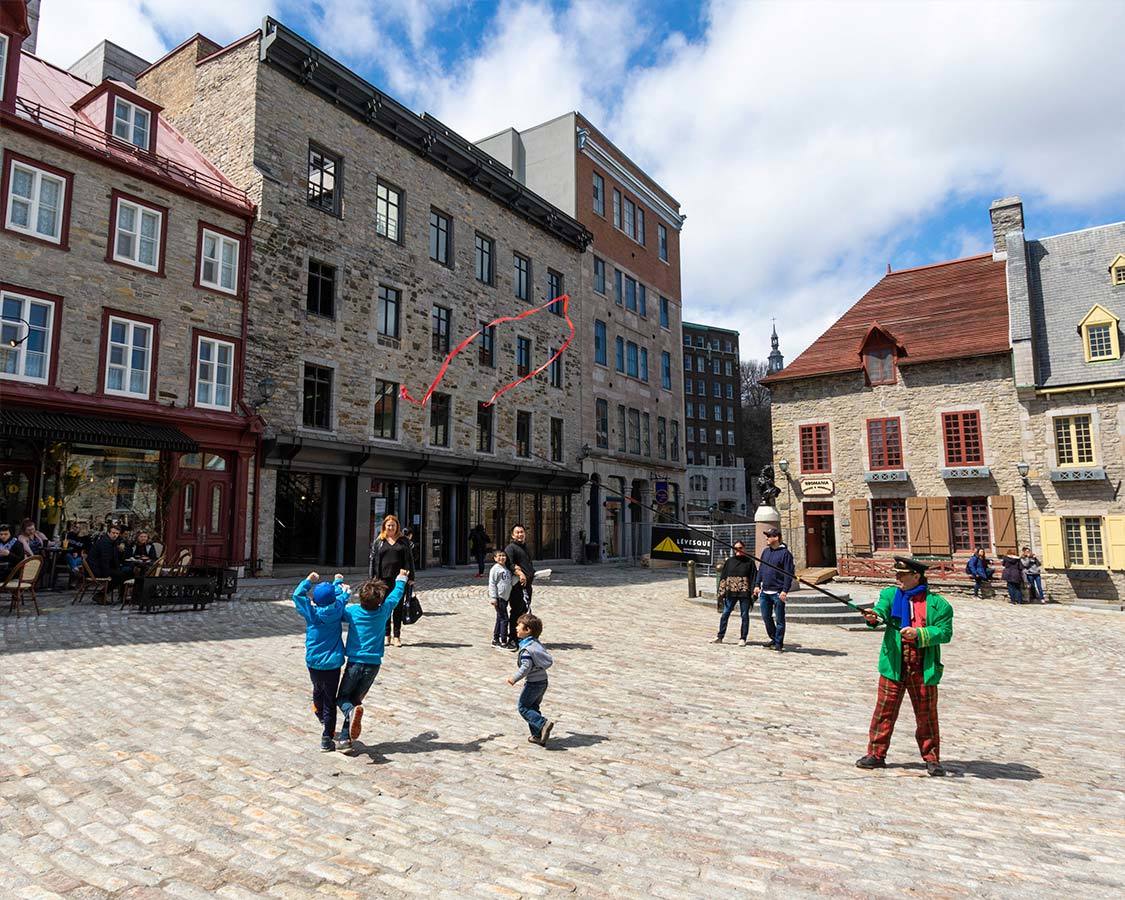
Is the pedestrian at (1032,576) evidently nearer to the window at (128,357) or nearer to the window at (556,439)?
the window at (556,439)

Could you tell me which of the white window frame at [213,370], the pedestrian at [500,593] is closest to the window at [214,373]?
the white window frame at [213,370]

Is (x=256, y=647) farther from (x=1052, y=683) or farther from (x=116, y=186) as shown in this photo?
(x=116, y=186)

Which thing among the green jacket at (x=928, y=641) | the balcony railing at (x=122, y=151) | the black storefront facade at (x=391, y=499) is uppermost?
the balcony railing at (x=122, y=151)

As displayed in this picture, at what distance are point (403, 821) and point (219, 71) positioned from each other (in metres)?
22.8

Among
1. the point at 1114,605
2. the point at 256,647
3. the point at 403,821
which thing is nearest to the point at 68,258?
the point at 256,647

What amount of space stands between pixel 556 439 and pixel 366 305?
34.2 feet

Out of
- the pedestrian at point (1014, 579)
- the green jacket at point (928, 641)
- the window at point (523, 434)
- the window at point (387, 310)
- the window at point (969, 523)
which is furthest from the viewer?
the window at point (523, 434)

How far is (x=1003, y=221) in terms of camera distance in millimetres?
27031

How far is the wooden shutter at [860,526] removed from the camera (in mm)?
25719

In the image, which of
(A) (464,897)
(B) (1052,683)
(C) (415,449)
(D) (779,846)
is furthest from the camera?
(C) (415,449)

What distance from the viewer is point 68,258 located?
15602 millimetres

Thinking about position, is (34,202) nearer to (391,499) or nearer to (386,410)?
(386,410)

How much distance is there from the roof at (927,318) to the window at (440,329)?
12.5 meters

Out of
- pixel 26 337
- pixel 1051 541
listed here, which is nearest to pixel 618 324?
pixel 1051 541
